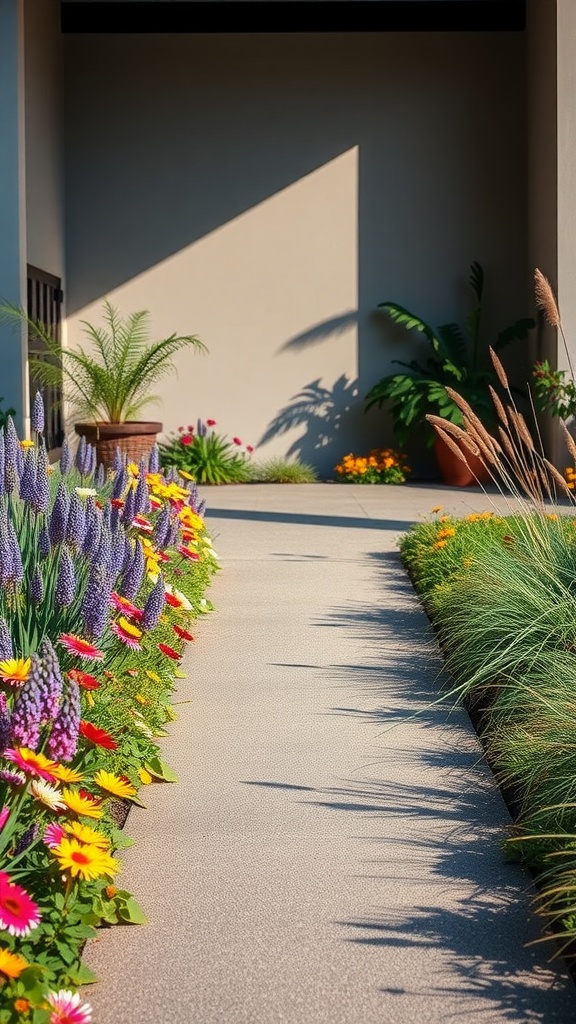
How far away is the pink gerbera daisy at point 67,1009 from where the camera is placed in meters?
1.93

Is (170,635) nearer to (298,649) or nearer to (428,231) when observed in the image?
(298,649)

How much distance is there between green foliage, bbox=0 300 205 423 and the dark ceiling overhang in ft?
9.10

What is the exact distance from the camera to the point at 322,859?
2834 mm

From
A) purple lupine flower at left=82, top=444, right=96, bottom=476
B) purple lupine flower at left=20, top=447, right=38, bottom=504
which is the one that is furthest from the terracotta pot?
purple lupine flower at left=20, top=447, right=38, bottom=504

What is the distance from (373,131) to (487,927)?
432 inches

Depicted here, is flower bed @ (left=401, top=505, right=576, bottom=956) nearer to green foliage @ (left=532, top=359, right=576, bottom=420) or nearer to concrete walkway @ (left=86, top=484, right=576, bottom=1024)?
concrete walkway @ (left=86, top=484, right=576, bottom=1024)

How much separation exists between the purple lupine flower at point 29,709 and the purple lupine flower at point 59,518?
3.45 ft

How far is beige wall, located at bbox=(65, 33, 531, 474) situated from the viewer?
12.5m

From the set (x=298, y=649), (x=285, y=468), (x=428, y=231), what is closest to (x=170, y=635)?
(x=298, y=649)

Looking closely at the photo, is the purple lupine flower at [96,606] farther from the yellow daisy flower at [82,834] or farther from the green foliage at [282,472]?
the green foliage at [282,472]

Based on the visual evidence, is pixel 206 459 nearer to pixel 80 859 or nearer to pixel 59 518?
pixel 59 518

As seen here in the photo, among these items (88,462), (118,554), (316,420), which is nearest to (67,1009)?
(118,554)

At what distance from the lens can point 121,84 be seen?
41.0ft

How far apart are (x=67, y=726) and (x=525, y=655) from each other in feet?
6.57
